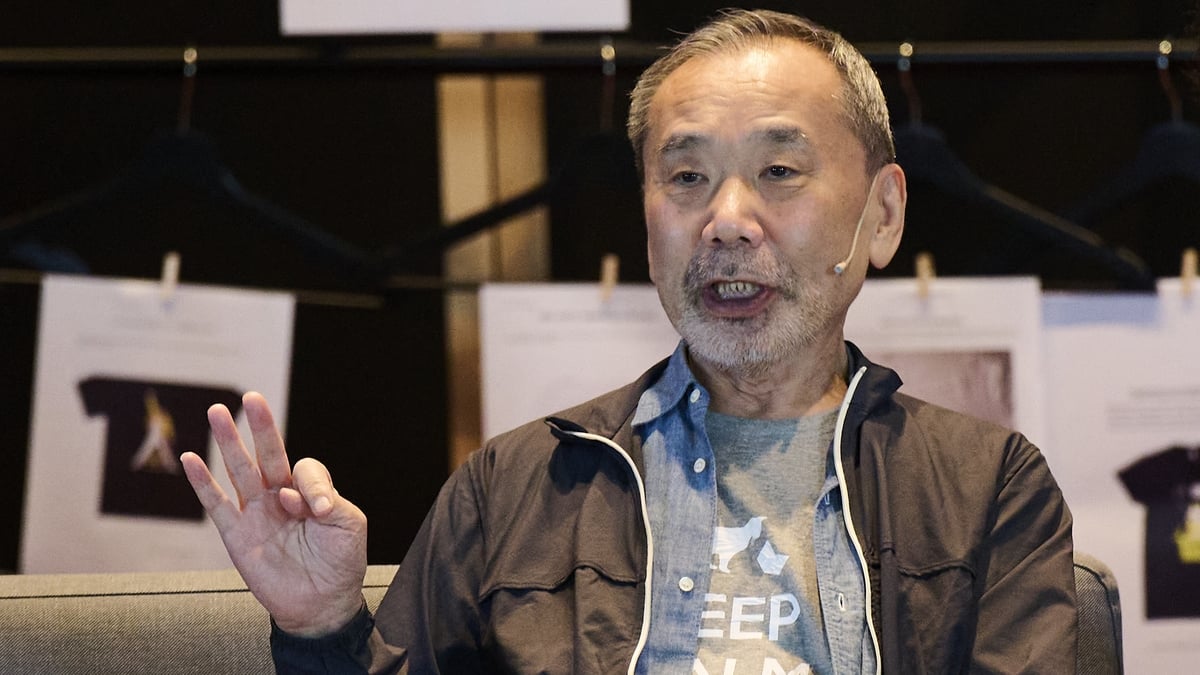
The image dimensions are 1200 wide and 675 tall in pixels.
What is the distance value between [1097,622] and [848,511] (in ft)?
1.16

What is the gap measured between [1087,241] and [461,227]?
0.96 metres

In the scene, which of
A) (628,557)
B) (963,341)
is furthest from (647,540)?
(963,341)

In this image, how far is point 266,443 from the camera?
1.48 m

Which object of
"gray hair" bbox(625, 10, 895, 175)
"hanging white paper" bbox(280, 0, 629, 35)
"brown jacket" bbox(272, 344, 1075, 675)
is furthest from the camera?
"hanging white paper" bbox(280, 0, 629, 35)

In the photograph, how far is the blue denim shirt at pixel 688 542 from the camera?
159 centimetres

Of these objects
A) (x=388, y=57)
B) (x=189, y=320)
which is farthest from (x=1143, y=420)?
(x=189, y=320)

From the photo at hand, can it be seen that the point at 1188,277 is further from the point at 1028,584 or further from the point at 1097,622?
the point at 1028,584

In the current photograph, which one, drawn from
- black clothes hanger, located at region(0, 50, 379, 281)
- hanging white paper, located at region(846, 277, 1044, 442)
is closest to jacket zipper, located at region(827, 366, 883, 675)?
hanging white paper, located at region(846, 277, 1044, 442)

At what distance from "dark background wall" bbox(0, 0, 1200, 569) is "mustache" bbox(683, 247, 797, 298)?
3.03 ft

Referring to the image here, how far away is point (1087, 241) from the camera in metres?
2.20

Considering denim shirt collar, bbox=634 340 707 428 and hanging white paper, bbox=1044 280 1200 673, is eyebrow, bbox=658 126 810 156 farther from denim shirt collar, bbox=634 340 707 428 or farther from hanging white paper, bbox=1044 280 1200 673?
hanging white paper, bbox=1044 280 1200 673

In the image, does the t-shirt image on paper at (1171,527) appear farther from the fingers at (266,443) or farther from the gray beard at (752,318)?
the fingers at (266,443)

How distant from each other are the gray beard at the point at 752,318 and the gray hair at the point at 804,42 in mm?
210

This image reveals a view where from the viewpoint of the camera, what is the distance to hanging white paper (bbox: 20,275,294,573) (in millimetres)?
2268
